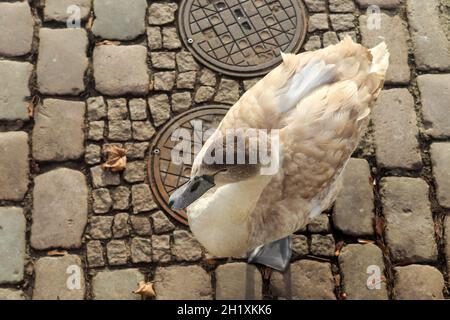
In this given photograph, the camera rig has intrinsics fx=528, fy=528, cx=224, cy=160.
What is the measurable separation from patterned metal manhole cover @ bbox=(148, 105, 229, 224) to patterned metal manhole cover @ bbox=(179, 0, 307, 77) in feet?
1.80

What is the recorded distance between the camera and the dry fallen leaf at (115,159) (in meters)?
4.78

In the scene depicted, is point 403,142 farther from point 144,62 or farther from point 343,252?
point 144,62

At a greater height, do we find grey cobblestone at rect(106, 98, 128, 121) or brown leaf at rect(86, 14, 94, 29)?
brown leaf at rect(86, 14, 94, 29)

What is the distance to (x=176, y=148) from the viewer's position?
489 centimetres

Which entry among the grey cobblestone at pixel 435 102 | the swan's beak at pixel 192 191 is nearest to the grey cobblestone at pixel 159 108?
the swan's beak at pixel 192 191

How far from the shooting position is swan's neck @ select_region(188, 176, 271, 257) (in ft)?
11.4

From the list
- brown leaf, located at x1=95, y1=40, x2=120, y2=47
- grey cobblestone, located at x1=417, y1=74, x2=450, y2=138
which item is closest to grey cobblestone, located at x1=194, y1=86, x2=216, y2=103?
brown leaf, located at x1=95, y1=40, x2=120, y2=47

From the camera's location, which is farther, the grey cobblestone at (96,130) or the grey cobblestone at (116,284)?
the grey cobblestone at (96,130)

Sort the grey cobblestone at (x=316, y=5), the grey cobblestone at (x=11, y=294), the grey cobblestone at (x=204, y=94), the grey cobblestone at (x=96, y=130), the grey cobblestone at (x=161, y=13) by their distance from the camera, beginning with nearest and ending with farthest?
the grey cobblestone at (x=11, y=294) < the grey cobblestone at (x=96, y=130) < the grey cobblestone at (x=204, y=94) < the grey cobblestone at (x=161, y=13) < the grey cobblestone at (x=316, y=5)

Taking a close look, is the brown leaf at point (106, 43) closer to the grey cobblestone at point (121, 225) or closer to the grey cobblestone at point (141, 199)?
the grey cobblestone at point (141, 199)

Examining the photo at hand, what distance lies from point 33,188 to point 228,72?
2137 mm

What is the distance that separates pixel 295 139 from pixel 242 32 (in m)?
2.05

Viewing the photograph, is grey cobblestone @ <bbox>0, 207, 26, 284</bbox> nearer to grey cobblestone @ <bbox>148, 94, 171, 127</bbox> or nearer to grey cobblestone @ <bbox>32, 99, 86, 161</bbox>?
grey cobblestone @ <bbox>32, 99, 86, 161</bbox>

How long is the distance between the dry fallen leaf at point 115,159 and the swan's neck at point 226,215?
1164 mm
